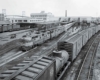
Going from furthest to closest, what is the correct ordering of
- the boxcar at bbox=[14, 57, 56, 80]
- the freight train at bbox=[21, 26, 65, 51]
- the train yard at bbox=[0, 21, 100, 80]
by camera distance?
the freight train at bbox=[21, 26, 65, 51] < the train yard at bbox=[0, 21, 100, 80] < the boxcar at bbox=[14, 57, 56, 80]

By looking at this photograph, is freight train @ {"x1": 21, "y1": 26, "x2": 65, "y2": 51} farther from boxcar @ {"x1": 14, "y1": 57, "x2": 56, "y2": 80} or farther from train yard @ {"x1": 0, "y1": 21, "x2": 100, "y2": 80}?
boxcar @ {"x1": 14, "y1": 57, "x2": 56, "y2": 80}

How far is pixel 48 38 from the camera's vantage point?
4481cm

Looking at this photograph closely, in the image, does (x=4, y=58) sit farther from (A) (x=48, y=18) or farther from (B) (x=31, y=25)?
(A) (x=48, y=18)

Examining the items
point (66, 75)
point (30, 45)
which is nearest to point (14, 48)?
point (30, 45)

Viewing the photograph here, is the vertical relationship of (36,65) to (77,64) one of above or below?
above

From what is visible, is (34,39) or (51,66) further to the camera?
(34,39)

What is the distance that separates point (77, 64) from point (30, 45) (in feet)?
43.8

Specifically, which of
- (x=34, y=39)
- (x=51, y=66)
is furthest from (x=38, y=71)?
(x=34, y=39)

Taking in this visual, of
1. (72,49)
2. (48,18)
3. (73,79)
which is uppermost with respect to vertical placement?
(48,18)

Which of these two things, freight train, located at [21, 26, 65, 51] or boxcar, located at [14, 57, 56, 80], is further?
freight train, located at [21, 26, 65, 51]

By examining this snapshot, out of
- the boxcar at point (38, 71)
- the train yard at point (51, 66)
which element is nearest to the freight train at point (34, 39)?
the train yard at point (51, 66)

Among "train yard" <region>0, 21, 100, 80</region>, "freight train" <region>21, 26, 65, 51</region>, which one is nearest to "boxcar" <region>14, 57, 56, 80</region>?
"train yard" <region>0, 21, 100, 80</region>

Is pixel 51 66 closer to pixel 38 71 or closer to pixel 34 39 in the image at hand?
pixel 38 71

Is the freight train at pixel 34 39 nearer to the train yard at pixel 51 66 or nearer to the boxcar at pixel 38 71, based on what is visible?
the train yard at pixel 51 66
